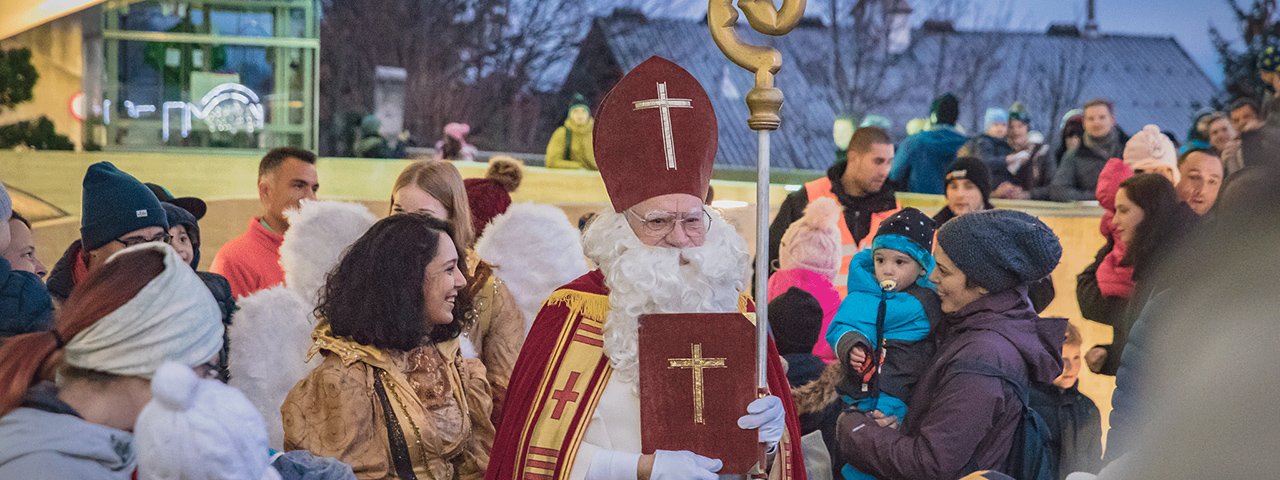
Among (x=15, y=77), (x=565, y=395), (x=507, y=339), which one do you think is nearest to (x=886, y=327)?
(x=507, y=339)

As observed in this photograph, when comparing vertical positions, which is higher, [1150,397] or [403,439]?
[1150,397]

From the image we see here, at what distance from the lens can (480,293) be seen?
16.4 ft

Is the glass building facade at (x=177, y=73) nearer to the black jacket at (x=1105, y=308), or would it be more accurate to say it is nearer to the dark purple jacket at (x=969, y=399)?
the black jacket at (x=1105, y=308)

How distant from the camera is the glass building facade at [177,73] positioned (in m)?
9.88

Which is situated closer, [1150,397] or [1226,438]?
[1226,438]

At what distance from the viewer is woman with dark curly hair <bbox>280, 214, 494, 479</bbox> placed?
379 cm

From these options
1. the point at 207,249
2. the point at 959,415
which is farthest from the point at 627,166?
the point at 207,249

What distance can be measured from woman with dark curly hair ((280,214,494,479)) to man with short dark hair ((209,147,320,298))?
2020 millimetres

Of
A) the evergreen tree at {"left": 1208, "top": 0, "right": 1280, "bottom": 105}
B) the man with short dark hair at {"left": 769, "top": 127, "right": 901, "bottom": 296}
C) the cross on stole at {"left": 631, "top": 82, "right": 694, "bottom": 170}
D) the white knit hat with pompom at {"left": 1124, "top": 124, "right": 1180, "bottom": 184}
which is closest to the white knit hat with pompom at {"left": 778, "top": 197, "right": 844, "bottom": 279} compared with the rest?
the man with short dark hair at {"left": 769, "top": 127, "right": 901, "bottom": 296}

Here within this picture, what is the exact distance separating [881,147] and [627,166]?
13.1 feet

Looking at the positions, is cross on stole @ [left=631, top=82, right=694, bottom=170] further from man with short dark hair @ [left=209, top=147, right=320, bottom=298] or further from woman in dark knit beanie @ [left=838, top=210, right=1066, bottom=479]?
man with short dark hair @ [left=209, top=147, right=320, bottom=298]

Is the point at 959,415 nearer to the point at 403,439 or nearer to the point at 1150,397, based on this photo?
the point at 403,439

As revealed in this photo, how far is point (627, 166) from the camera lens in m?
3.80

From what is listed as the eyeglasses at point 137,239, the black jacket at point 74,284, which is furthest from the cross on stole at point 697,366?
the eyeglasses at point 137,239
